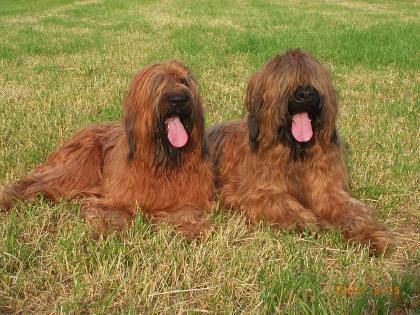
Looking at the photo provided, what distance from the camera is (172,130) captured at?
4512 millimetres

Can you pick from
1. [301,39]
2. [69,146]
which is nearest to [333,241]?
[69,146]

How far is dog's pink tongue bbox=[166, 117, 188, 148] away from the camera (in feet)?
14.7

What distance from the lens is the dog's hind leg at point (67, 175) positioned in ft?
A: 16.7

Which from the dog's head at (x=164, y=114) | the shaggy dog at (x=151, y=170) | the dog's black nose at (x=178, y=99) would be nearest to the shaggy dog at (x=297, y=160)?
the shaggy dog at (x=151, y=170)

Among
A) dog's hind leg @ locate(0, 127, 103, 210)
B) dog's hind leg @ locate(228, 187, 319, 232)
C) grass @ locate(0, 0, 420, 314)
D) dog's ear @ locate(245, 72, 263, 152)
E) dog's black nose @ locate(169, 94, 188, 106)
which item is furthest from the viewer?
dog's hind leg @ locate(0, 127, 103, 210)

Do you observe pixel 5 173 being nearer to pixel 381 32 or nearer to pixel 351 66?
pixel 351 66

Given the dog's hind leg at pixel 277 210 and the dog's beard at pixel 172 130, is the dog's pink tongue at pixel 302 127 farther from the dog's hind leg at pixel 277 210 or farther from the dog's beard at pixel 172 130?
the dog's beard at pixel 172 130

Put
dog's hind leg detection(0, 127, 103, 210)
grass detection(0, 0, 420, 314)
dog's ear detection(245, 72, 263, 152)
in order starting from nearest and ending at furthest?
1. grass detection(0, 0, 420, 314)
2. dog's ear detection(245, 72, 263, 152)
3. dog's hind leg detection(0, 127, 103, 210)

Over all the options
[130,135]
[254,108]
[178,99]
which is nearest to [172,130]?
[178,99]

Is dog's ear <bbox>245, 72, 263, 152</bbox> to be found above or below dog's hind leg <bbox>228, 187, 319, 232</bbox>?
above

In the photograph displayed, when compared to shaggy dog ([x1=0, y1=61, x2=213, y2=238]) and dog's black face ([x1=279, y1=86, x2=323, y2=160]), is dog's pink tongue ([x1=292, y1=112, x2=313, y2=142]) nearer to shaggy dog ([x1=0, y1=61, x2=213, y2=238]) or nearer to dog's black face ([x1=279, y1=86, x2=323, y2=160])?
dog's black face ([x1=279, y1=86, x2=323, y2=160])

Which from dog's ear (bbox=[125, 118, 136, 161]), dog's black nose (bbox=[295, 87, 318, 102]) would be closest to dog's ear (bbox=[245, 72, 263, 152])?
dog's black nose (bbox=[295, 87, 318, 102])

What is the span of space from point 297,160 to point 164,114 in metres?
1.21

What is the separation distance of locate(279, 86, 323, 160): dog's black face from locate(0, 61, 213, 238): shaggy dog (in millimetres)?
736
